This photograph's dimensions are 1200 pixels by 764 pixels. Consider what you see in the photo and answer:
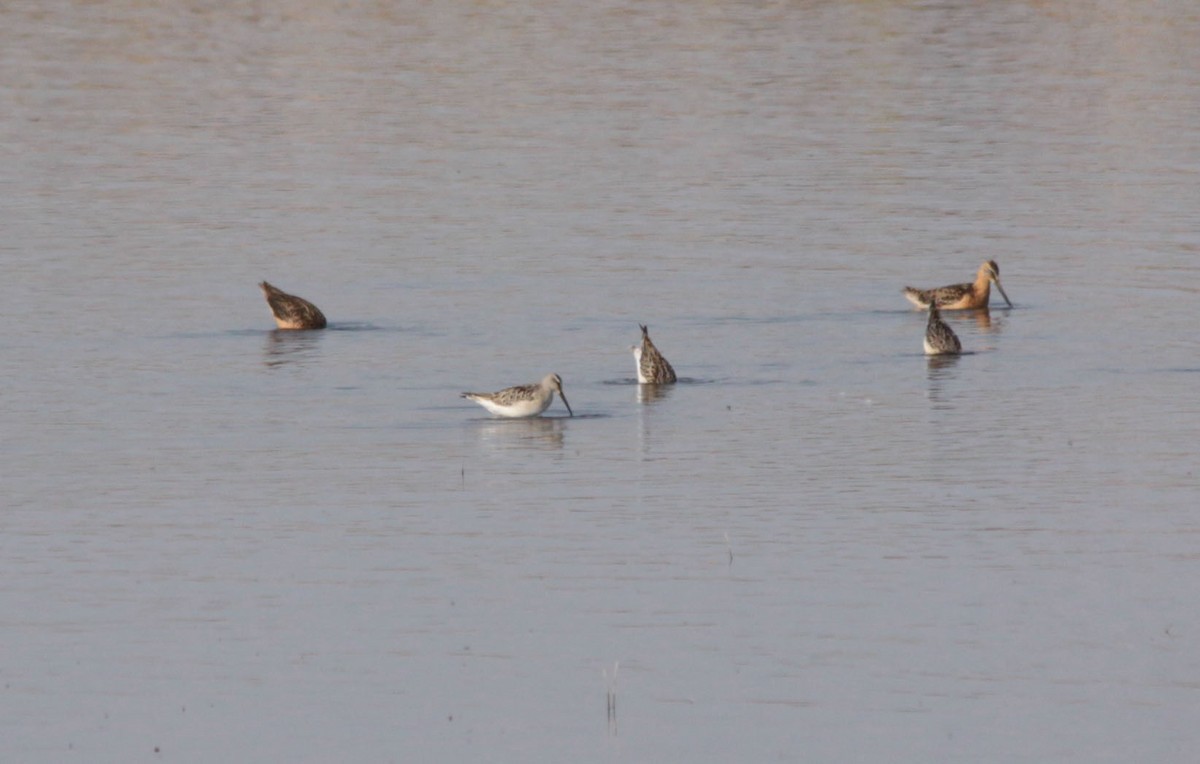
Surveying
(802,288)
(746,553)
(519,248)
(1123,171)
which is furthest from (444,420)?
(1123,171)

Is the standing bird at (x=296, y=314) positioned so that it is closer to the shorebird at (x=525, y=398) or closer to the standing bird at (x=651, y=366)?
the standing bird at (x=651, y=366)

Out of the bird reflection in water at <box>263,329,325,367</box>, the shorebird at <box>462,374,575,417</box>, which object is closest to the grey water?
the bird reflection in water at <box>263,329,325,367</box>

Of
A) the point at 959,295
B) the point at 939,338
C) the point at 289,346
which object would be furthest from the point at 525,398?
the point at 959,295

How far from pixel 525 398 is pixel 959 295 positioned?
7272mm

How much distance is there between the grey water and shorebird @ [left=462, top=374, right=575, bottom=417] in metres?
0.19

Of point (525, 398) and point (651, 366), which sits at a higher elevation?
point (525, 398)

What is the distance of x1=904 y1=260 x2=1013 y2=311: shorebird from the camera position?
24.4 meters

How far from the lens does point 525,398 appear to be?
61.1ft

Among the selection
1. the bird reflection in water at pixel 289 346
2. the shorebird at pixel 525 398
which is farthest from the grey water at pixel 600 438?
the shorebird at pixel 525 398

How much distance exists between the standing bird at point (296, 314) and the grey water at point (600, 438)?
0.81 ft

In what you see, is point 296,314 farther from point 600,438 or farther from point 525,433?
point 600,438

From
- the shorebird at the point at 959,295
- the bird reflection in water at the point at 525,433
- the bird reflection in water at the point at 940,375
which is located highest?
the bird reflection in water at the point at 525,433

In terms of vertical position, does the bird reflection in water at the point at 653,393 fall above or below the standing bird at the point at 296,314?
above

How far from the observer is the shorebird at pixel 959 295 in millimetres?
24375
